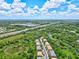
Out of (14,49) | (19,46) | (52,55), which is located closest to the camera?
(52,55)

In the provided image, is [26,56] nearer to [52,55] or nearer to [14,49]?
[52,55]

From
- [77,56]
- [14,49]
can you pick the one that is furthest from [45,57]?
[14,49]

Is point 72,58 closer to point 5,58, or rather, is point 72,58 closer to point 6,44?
point 5,58

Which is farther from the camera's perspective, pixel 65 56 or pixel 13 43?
pixel 13 43

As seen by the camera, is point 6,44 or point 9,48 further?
point 6,44

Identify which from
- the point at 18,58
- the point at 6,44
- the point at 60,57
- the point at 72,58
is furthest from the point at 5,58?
the point at 6,44

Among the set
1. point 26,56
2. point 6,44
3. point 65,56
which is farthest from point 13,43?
point 65,56

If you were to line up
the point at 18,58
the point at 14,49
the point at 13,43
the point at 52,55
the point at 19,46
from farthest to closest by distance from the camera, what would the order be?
the point at 13,43
the point at 19,46
the point at 14,49
the point at 52,55
the point at 18,58

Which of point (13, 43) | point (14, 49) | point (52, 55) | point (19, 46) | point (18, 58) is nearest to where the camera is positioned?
point (18, 58)

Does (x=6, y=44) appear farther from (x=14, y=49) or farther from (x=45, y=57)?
(x=45, y=57)
